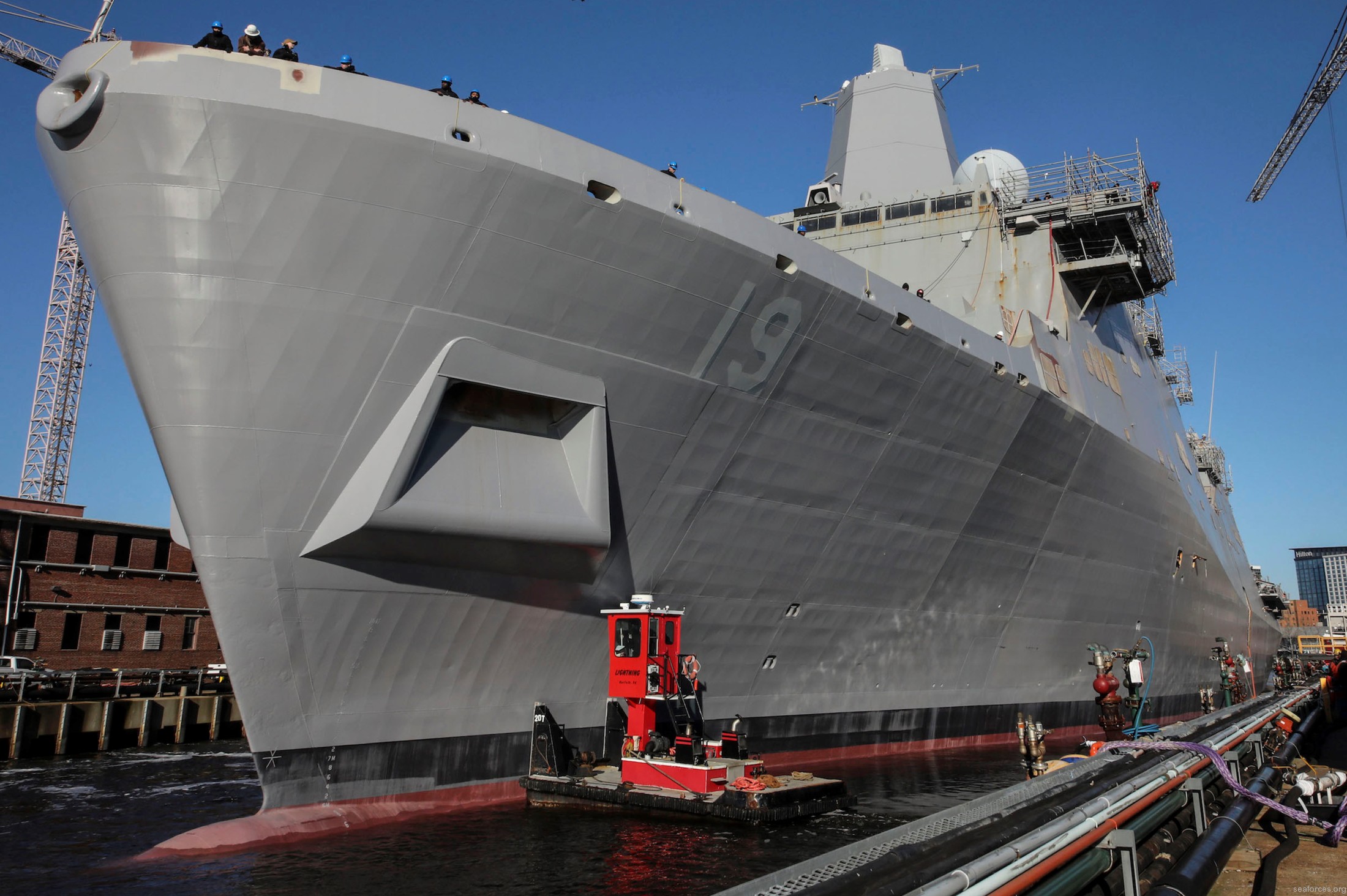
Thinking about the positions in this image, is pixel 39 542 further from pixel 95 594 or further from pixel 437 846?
pixel 437 846

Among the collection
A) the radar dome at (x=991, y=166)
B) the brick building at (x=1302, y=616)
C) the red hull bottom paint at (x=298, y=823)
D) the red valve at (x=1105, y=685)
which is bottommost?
the red hull bottom paint at (x=298, y=823)

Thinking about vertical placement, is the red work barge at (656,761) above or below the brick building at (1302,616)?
below

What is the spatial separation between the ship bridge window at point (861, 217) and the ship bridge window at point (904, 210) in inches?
9.7

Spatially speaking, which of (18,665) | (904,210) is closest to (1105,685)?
(904,210)

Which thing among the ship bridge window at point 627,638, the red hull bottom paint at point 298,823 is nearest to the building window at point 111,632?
the red hull bottom paint at point 298,823

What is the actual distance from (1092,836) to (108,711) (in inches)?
809

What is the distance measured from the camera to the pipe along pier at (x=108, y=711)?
57.1 feet

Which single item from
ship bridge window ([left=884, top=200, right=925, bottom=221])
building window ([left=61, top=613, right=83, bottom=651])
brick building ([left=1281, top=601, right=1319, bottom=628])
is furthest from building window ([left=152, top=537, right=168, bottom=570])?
brick building ([left=1281, top=601, right=1319, bottom=628])

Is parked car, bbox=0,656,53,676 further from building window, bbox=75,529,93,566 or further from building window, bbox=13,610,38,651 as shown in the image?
building window, bbox=75,529,93,566

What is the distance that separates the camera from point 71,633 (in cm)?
2362

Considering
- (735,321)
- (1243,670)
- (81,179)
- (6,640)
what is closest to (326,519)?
(81,179)

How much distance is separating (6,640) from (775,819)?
71.1 ft

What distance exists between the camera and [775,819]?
9727 mm

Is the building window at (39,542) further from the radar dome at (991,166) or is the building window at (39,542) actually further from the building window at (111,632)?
the radar dome at (991,166)
